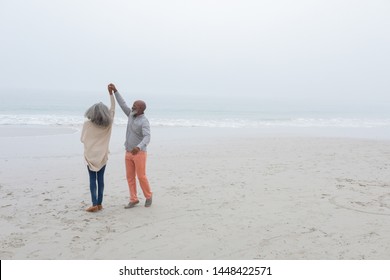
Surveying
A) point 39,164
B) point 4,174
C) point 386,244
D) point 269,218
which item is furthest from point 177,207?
point 39,164

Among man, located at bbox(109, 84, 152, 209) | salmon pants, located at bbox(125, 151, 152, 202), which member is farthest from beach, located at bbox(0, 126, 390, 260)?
man, located at bbox(109, 84, 152, 209)

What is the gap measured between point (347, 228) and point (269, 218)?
106cm

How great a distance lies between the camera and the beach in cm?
409

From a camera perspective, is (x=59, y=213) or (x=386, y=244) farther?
(x=59, y=213)

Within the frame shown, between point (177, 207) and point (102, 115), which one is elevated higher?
point (102, 115)

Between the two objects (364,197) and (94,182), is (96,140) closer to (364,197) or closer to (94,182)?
(94,182)

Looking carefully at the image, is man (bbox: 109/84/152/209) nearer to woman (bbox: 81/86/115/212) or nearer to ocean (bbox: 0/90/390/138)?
woman (bbox: 81/86/115/212)

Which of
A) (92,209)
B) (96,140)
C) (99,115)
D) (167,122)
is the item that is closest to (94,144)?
(96,140)

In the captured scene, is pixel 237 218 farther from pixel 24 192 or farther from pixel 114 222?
pixel 24 192

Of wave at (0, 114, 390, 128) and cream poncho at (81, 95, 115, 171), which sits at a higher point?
cream poncho at (81, 95, 115, 171)

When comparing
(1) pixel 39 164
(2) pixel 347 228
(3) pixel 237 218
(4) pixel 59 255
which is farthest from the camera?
(1) pixel 39 164


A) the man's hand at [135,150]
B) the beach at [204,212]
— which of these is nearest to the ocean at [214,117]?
the beach at [204,212]

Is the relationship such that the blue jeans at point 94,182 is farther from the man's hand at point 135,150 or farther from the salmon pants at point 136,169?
the man's hand at point 135,150

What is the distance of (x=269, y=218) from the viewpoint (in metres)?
5.18
